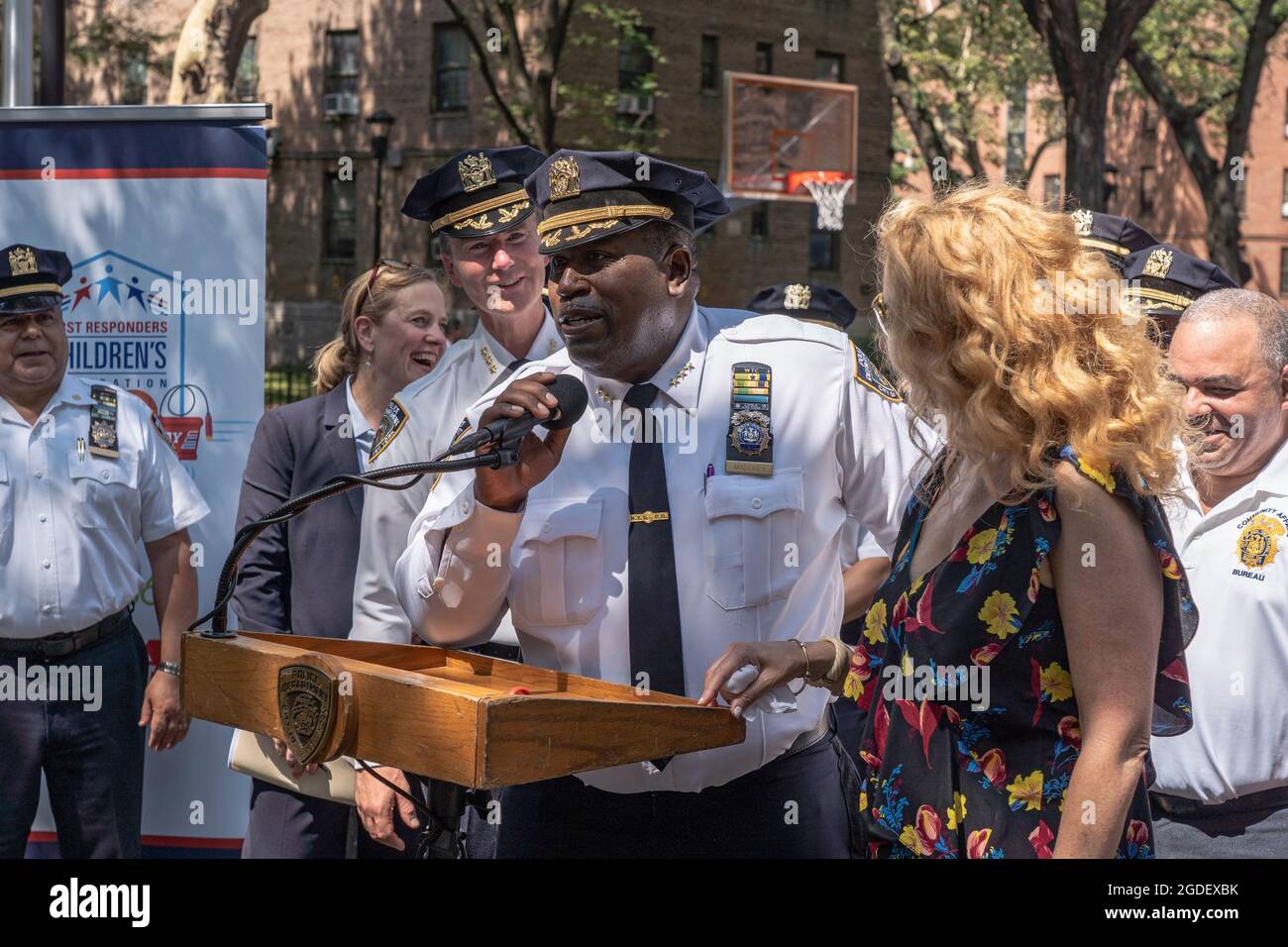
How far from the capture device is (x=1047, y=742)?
7.55 feet

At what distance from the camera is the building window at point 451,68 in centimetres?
3047

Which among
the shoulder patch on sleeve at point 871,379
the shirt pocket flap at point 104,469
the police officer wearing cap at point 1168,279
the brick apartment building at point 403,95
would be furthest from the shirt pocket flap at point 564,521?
the brick apartment building at point 403,95

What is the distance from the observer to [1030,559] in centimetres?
227

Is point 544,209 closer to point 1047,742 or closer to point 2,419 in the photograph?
point 1047,742

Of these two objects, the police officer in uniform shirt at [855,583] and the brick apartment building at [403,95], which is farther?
the brick apartment building at [403,95]

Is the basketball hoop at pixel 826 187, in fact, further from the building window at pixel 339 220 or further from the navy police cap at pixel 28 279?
the navy police cap at pixel 28 279

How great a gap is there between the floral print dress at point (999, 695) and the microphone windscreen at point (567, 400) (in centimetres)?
63

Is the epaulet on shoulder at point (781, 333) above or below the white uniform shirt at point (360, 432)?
above

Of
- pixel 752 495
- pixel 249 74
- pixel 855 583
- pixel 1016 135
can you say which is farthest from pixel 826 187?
pixel 1016 135

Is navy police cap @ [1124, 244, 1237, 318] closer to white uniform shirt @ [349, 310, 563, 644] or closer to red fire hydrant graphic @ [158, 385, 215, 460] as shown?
white uniform shirt @ [349, 310, 563, 644]

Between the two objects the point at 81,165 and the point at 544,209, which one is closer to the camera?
the point at 544,209

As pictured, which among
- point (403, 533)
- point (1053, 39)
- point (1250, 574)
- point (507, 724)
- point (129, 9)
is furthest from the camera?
point (129, 9)

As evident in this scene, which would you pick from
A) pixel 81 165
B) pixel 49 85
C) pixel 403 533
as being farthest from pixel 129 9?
pixel 403 533

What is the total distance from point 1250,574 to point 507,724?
197 centimetres
